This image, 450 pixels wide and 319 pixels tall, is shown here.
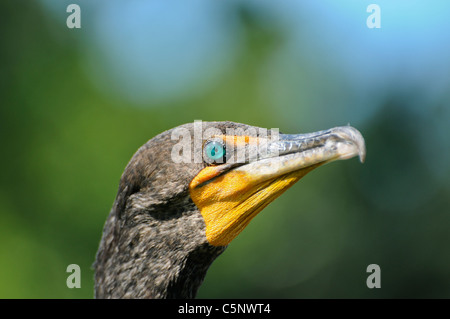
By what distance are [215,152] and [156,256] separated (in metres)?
0.96

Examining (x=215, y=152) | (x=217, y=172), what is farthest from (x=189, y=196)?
(x=215, y=152)

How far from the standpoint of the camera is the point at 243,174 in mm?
3584

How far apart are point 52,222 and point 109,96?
5.19 m

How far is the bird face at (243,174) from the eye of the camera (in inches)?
134

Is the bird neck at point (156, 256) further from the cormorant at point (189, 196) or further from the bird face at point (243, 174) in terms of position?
the bird face at point (243, 174)

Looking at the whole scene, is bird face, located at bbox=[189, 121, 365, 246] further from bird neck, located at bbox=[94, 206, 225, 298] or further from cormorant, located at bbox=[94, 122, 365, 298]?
bird neck, located at bbox=[94, 206, 225, 298]

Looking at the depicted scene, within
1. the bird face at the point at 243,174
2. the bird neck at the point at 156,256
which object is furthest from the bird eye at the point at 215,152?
the bird neck at the point at 156,256

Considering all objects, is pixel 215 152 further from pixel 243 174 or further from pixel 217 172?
pixel 243 174

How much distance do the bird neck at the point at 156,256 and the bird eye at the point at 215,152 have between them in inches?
17.5

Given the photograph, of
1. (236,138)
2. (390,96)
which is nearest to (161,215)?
(236,138)

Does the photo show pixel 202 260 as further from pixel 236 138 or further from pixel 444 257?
pixel 444 257

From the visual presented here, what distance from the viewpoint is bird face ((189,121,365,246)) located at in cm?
342
